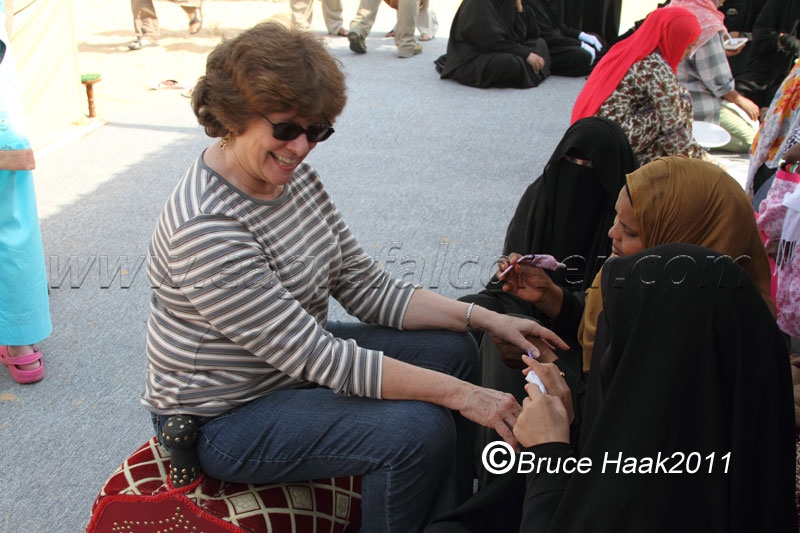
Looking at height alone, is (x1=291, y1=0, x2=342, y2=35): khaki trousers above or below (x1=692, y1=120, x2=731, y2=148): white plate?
above

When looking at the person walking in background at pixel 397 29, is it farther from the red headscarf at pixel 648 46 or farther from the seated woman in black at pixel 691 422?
the seated woman in black at pixel 691 422

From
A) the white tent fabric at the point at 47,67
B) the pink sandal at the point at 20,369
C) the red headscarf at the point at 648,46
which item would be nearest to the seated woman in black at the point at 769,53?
the red headscarf at the point at 648,46

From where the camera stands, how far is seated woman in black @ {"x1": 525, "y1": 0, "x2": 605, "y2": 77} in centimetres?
783

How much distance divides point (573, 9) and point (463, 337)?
7.74 meters

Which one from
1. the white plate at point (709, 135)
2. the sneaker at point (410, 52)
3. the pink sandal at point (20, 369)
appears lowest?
the pink sandal at point (20, 369)

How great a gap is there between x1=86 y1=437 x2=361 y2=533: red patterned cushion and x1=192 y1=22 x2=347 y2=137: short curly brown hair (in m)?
0.85

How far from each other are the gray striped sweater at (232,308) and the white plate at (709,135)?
14.1 ft

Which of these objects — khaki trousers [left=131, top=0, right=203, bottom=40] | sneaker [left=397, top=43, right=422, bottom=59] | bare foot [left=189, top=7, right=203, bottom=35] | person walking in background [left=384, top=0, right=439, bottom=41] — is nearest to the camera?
khaki trousers [left=131, top=0, right=203, bottom=40]

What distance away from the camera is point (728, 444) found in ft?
4.39

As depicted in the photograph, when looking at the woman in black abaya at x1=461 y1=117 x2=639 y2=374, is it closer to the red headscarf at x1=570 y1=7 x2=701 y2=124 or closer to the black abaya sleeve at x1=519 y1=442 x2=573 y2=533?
the black abaya sleeve at x1=519 y1=442 x2=573 y2=533

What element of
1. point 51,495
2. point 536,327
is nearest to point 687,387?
point 536,327

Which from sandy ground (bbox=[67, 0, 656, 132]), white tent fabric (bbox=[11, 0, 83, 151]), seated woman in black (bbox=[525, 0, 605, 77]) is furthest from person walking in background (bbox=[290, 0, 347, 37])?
white tent fabric (bbox=[11, 0, 83, 151])

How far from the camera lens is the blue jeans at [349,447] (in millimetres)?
1667

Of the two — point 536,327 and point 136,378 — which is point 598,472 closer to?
point 536,327
